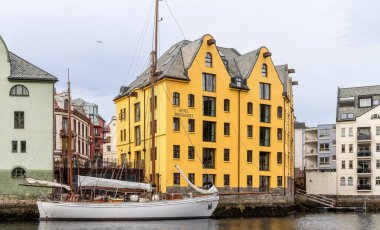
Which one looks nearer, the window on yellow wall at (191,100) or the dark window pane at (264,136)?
the window on yellow wall at (191,100)

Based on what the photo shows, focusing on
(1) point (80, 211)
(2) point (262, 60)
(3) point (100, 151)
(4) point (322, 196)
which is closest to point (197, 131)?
(2) point (262, 60)

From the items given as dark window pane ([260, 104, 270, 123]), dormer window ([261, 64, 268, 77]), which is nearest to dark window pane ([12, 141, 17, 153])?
dark window pane ([260, 104, 270, 123])

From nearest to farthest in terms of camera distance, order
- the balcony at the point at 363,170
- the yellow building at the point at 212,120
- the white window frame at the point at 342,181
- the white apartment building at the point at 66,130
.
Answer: the yellow building at the point at 212,120 → the white apartment building at the point at 66,130 → the balcony at the point at 363,170 → the white window frame at the point at 342,181

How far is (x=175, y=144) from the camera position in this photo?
6962 cm

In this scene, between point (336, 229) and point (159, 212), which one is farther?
point (159, 212)

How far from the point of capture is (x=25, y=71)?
205ft

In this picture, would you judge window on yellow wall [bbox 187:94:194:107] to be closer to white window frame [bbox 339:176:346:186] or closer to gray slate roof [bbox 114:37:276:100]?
gray slate roof [bbox 114:37:276:100]

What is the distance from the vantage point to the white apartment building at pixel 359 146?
324 ft

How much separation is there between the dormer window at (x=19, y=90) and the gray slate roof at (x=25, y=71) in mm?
1182

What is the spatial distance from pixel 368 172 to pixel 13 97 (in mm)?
63691

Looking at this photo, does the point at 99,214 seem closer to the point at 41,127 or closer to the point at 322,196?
the point at 41,127

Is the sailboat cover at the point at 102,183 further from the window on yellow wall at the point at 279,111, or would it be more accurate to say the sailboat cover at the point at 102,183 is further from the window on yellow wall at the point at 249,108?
the window on yellow wall at the point at 279,111

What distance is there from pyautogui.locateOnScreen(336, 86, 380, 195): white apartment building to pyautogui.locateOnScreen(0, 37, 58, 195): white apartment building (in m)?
58.3

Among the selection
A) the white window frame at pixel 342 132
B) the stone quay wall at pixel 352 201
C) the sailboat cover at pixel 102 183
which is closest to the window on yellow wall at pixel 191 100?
the sailboat cover at pixel 102 183
